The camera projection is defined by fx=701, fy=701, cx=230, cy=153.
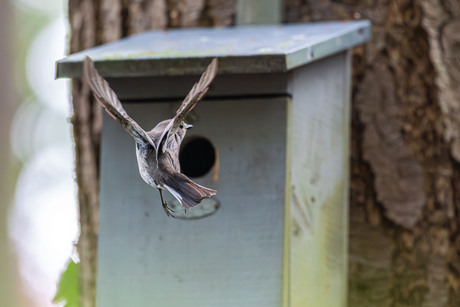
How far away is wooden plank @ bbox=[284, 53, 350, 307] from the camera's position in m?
2.11

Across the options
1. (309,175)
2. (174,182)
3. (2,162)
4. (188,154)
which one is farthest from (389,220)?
(2,162)

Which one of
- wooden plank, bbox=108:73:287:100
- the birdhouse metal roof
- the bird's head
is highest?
the birdhouse metal roof

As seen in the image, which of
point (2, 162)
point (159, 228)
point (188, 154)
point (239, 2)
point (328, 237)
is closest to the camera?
point (159, 228)

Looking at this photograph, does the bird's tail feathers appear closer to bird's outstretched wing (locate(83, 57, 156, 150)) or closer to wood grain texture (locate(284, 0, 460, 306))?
bird's outstretched wing (locate(83, 57, 156, 150))

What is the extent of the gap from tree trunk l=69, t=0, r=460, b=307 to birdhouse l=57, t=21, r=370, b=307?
0.41m

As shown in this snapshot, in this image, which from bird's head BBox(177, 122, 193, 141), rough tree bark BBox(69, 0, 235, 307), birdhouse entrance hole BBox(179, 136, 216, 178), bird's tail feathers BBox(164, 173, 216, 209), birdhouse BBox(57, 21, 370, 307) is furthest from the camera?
rough tree bark BBox(69, 0, 235, 307)

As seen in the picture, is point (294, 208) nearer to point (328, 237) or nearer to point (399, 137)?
point (328, 237)

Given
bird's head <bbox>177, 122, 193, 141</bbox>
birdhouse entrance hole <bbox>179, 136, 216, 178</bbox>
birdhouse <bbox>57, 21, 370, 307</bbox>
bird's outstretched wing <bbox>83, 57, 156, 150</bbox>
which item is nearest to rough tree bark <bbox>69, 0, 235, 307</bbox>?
birdhouse entrance hole <bbox>179, 136, 216, 178</bbox>

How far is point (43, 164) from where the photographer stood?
7883 mm

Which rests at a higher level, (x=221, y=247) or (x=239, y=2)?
(x=239, y=2)

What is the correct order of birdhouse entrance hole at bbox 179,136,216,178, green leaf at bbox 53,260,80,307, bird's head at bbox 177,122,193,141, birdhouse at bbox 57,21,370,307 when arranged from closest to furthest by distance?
1. bird's head at bbox 177,122,193,141
2. birdhouse at bbox 57,21,370,307
3. birdhouse entrance hole at bbox 179,136,216,178
4. green leaf at bbox 53,260,80,307

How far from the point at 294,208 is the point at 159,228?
16.4 inches

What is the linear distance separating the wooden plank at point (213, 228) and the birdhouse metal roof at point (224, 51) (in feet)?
0.55

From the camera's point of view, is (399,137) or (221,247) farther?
(399,137)
